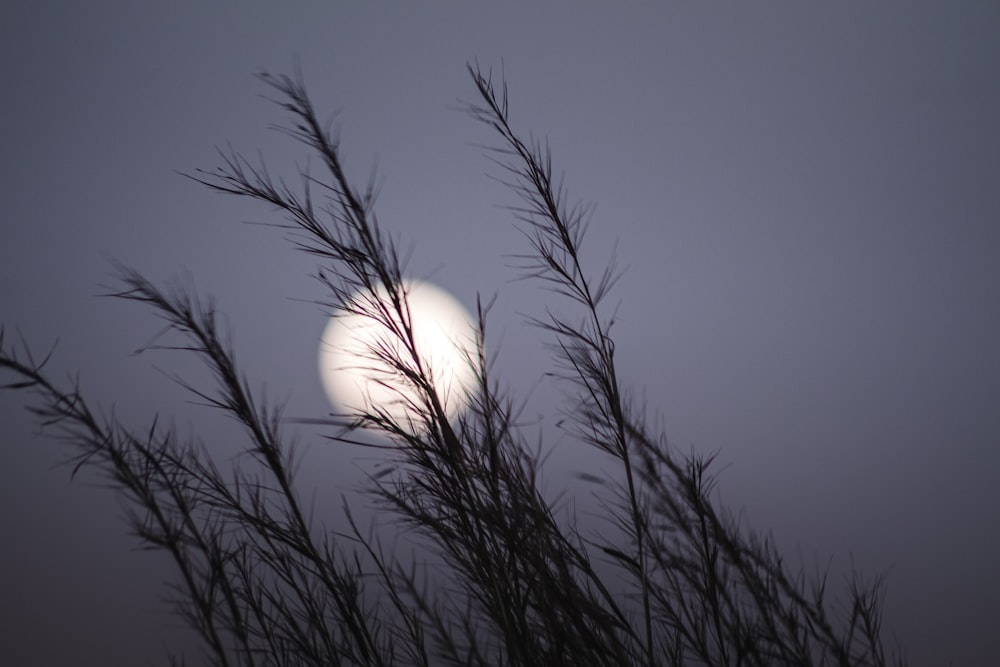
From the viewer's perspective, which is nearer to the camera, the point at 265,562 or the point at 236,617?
the point at 265,562

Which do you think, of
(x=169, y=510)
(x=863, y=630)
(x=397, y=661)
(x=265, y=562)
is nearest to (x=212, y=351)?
(x=265, y=562)

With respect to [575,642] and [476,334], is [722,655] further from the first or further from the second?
[476,334]

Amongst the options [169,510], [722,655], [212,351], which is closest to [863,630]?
[722,655]

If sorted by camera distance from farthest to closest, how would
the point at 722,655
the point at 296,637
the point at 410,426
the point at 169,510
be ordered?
→ the point at 169,510 → the point at 296,637 → the point at 722,655 → the point at 410,426

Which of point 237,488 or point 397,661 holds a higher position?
point 237,488

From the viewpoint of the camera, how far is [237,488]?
1147mm

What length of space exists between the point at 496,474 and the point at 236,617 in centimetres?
80

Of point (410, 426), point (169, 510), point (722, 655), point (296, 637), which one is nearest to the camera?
point (410, 426)

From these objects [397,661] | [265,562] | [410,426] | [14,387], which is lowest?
[397,661]

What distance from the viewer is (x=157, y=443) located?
1235mm

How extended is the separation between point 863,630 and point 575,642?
790 millimetres

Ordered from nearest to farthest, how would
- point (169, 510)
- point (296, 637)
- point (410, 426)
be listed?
1. point (410, 426)
2. point (296, 637)
3. point (169, 510)

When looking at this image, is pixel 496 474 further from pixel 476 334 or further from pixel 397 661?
pixel 397 661

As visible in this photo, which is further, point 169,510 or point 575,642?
point 169,510
